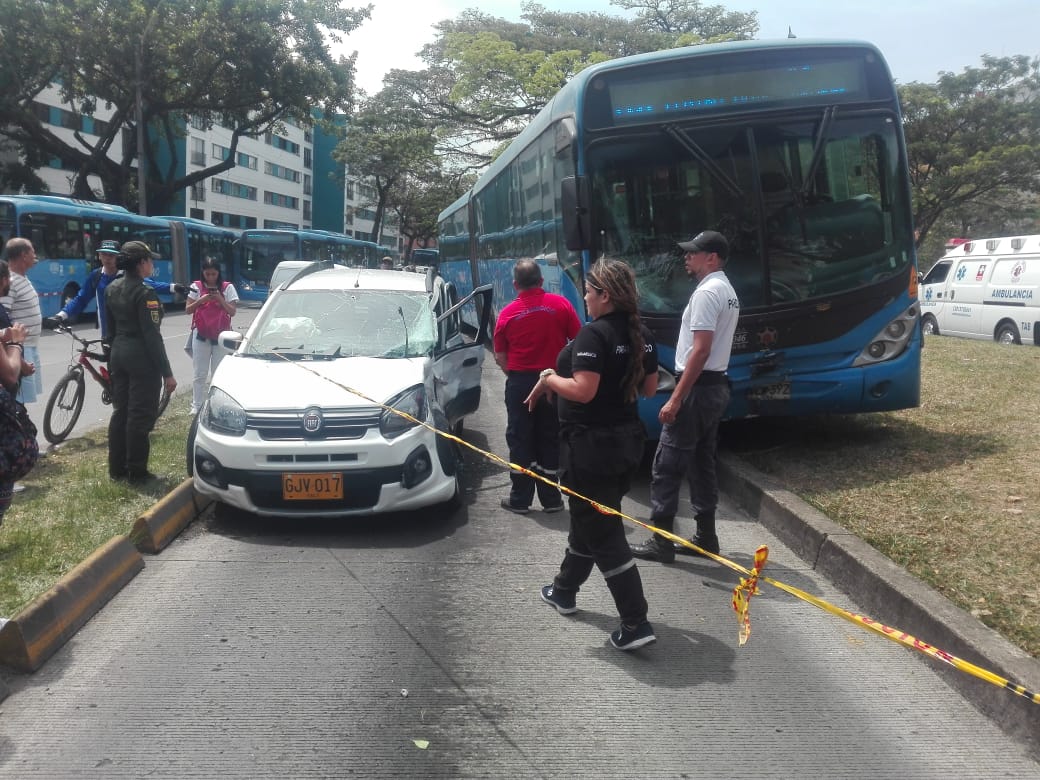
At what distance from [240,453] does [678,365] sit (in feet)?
9.17

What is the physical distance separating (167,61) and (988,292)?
83.3ft

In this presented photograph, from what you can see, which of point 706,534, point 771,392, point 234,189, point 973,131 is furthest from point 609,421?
point 234,189

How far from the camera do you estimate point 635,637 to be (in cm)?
416

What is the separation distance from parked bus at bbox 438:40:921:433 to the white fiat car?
1797 mm

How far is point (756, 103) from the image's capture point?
282 inches

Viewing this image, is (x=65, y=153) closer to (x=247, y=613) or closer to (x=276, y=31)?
(x=276, y=31)

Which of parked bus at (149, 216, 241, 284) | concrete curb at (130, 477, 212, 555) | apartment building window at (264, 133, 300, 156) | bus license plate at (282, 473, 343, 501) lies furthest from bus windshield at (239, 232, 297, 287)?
apartment building window at (264, 133, 300, 156)

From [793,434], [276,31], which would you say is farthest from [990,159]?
[793,434]

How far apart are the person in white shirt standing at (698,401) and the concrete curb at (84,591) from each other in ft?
9.55

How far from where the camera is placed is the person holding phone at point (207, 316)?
912 cm

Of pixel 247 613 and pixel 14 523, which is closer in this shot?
pixel 247 613

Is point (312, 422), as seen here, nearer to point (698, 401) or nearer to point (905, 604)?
point (698, 401)

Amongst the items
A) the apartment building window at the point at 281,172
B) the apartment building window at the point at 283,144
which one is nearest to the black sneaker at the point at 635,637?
the apartment building window at the point at 283,144

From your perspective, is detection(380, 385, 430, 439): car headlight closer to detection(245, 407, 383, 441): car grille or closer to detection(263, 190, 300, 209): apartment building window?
detection(245, 407, 383, 441): car grille
